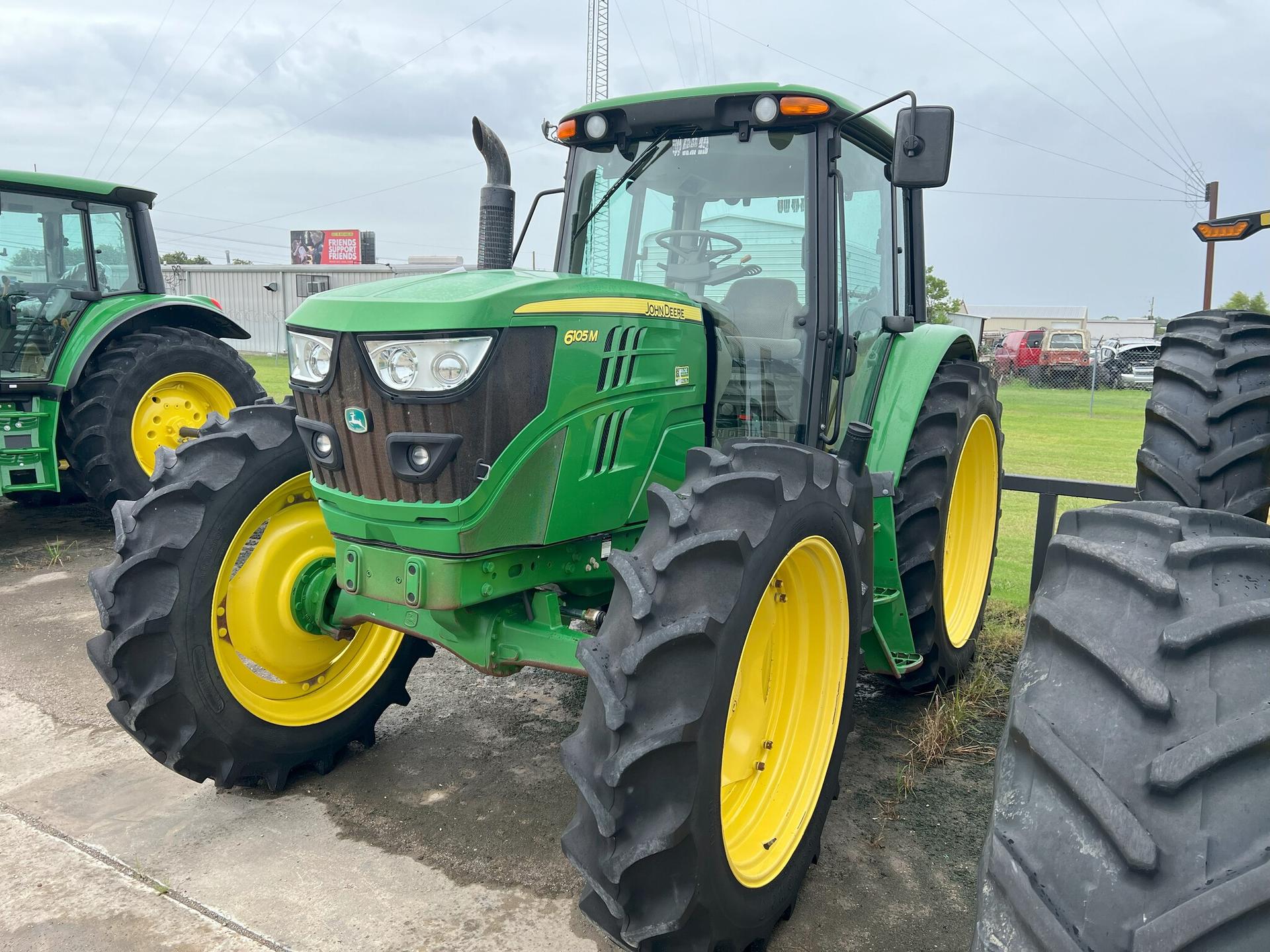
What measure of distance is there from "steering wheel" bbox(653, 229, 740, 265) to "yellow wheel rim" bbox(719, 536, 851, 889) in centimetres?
126

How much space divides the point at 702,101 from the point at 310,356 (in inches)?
60.5

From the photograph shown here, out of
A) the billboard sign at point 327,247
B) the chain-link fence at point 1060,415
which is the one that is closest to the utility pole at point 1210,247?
the chain-link fence at point 1060,415

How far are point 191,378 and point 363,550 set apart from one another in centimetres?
516

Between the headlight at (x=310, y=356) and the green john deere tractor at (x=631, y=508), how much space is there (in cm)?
1

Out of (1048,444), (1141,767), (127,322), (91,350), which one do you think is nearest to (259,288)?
(1048,444)

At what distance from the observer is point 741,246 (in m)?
3.42

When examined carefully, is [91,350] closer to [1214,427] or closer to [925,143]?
[925,143]

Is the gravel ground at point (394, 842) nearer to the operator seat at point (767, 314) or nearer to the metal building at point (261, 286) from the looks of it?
the operator seat at point (767, 314)

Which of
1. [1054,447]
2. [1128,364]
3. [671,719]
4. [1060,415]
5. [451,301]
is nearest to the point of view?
[671,719]

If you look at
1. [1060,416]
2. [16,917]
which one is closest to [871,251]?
[16,917]

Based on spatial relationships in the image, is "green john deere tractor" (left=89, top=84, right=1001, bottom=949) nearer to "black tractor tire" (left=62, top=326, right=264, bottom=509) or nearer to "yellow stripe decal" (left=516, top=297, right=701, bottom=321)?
"yellow stripe decal" (left=516, top=297, right=701, bottom=321)

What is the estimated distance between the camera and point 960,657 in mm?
4172

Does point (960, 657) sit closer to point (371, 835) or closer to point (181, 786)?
point (371, 835)

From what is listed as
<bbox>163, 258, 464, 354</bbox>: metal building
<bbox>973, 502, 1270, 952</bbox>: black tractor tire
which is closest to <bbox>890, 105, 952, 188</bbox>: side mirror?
<bbox>973, 502, 1270, 952</bbox>: black tractor tire
